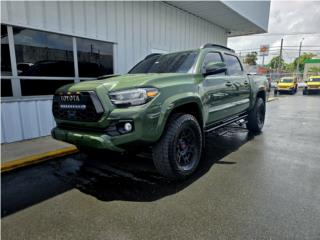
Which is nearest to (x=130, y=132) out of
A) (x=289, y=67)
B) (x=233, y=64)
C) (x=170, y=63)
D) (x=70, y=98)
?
(x=70, y=98)

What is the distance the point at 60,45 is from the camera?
5.64 metres

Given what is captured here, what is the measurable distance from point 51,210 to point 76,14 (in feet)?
16.8

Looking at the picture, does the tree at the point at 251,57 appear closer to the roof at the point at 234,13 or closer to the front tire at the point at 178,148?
the roof at the point at 234,13

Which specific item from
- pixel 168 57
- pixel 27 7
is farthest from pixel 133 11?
pixel 168 57

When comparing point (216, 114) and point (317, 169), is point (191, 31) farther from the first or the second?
point (317, 169)

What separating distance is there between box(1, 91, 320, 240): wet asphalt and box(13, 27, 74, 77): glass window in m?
2.50

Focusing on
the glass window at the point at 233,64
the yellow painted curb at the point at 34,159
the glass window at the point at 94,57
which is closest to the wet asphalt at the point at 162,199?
the yellow painted curb at the point at 34,159

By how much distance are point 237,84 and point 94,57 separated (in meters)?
4.14

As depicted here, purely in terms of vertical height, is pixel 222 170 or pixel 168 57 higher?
pixel 168 57

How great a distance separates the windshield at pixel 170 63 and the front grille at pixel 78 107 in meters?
1.47

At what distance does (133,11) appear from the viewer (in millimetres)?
7363

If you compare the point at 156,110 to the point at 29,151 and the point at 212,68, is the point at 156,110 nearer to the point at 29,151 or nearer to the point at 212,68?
the point at 212,68

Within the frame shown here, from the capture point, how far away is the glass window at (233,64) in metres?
4.72

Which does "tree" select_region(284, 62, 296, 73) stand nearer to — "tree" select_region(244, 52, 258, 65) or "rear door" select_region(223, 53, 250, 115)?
"tree" select_region(244, 52, 258, 65)
